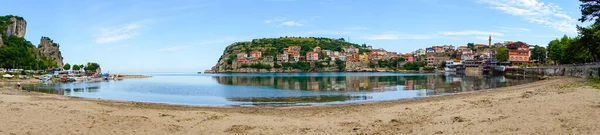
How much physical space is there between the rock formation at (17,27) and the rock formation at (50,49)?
896cm

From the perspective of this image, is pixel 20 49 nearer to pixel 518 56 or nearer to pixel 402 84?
pixel 402 84

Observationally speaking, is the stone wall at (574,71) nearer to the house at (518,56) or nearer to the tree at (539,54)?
the tree at (539,54)

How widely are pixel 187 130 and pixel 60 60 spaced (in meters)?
161

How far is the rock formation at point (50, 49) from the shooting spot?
137 m

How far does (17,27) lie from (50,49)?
18113 millimetres

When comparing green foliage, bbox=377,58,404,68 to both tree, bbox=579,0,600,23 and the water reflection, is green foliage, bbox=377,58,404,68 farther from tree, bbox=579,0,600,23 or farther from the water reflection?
tree, bbox=579,0,600,23

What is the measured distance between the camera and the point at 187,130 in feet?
39.7

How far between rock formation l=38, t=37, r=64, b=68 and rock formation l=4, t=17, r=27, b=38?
29.4ft

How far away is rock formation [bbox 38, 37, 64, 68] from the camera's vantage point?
137 m

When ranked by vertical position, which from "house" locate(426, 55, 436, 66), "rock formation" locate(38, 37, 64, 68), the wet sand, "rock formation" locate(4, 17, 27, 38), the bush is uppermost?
"rock formation" locate(4, 17, 27, 38)

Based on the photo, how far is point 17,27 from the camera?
406 feet

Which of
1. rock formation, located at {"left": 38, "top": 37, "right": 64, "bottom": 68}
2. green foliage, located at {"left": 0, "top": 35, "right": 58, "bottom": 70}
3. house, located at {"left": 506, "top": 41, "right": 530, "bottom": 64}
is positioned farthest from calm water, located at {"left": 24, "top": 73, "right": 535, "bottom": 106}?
rock formation, located at {"left": 38, "top": 37, "right": 64, "bottom": 68}

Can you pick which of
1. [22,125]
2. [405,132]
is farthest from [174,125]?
[405,132]

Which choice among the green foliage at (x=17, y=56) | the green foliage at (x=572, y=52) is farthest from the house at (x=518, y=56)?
the green foliage at (x=17, y=56)
